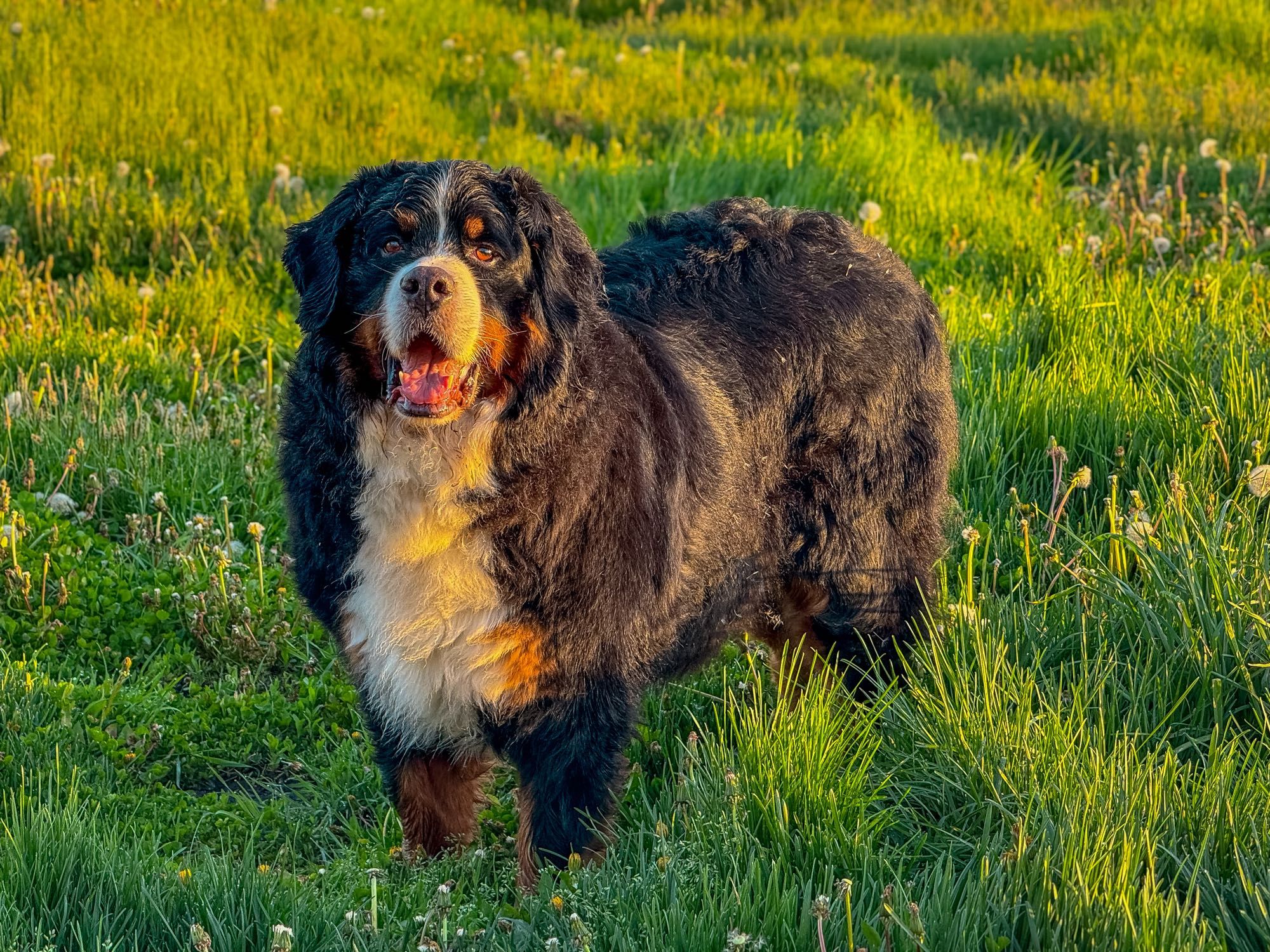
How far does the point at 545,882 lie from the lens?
9.64 feet

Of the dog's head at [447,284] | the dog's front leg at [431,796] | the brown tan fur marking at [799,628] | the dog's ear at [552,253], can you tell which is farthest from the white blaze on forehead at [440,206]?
the brown tan fur marking at [799,628]

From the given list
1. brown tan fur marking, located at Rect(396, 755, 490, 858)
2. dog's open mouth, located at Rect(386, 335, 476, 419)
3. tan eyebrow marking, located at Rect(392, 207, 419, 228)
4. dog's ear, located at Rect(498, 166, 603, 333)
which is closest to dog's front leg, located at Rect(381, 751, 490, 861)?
brown tan fur marking, located at Rect(396, 755, 490, 858)

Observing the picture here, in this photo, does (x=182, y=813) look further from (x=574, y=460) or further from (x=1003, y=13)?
(x=1003, y=13)

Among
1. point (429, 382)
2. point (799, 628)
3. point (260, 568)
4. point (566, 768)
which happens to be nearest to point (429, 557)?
point (429, 382)

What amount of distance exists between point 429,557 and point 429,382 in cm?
38

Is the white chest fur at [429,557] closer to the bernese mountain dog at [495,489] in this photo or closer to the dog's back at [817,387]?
the bernese mountain dog at [495,489]

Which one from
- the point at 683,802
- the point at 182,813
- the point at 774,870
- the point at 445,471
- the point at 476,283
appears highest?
the point at 476,283

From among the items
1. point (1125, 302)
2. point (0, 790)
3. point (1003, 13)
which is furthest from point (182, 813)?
point (1003, 13)

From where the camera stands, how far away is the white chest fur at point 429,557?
3.12 m

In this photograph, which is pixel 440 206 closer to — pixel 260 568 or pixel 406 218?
pixel 406 218

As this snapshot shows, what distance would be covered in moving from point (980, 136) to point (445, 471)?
6.44m

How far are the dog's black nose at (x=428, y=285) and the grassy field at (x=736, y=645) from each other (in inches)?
44.9

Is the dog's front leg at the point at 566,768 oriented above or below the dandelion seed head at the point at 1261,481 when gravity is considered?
below

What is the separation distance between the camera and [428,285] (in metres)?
2.97
